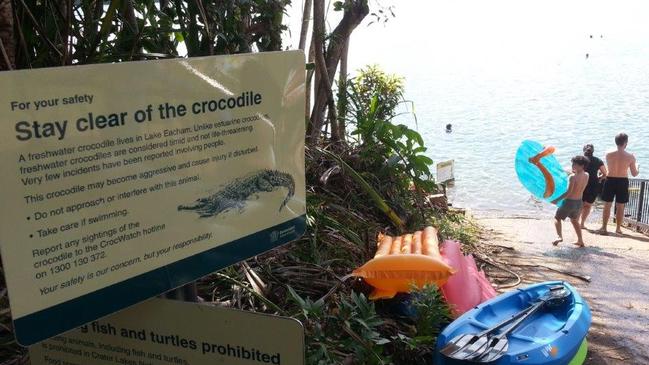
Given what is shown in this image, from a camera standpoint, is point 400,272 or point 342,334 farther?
point 400,272

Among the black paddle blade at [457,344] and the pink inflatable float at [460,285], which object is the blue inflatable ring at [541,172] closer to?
the pink inflatable float at [460,285]

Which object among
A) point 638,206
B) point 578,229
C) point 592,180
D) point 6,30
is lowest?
point 638,206

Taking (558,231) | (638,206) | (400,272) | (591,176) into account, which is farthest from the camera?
(638,206)

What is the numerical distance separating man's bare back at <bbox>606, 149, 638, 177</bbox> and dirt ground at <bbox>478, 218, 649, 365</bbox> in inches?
41.0

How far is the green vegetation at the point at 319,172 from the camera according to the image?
3.04m

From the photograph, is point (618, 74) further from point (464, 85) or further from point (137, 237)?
point (137, 237)

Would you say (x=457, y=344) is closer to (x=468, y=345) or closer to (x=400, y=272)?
(x=468, y=345)

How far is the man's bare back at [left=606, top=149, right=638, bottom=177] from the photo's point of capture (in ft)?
32.2

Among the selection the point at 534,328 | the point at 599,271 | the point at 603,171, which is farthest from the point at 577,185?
the point at 534,328

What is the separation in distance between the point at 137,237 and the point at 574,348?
142 inches

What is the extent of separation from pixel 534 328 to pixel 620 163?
6454 mm

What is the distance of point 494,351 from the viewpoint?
387cm

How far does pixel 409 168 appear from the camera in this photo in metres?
7.12

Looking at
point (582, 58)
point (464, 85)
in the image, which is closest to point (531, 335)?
point (464, 85)
